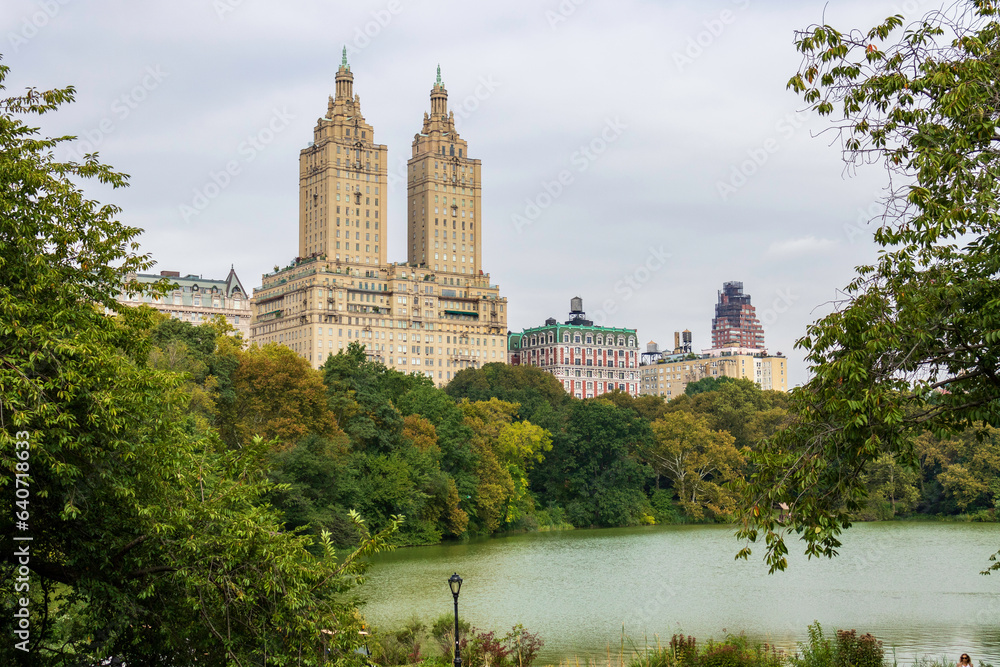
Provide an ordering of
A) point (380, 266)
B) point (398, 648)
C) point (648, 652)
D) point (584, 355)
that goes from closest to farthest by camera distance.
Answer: point (648, 652), point (398, 648), point (380, 266), point (584, 355)

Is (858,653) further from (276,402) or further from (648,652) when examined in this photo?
(276,402)

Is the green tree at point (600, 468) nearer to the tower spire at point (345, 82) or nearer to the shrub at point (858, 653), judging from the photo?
the shrub at point (858, 653)

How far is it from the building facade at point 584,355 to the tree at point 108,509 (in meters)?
164

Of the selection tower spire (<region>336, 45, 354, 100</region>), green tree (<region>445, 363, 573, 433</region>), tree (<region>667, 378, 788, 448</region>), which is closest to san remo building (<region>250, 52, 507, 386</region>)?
tower spire (<region>336, 45, 354, 100</region>)

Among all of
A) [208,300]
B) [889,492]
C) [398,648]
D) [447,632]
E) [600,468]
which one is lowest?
[398,648]

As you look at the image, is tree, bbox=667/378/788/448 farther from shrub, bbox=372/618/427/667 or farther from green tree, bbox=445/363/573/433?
shrub, bbox=372/618/427/667

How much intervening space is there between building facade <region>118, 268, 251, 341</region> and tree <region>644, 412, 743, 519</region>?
78191mm

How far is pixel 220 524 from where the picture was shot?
1527 cm

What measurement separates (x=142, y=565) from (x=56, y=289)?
4493mm

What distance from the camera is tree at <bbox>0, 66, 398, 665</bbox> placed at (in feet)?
45.5

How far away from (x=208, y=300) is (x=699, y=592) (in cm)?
12068

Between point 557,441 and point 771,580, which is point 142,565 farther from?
point 557,441

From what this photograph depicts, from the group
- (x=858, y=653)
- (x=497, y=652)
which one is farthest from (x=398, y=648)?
(x=858, y=653)

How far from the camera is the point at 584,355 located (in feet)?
602
